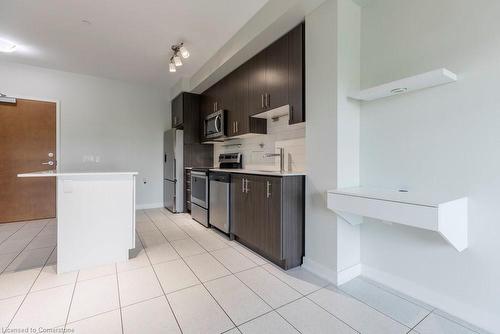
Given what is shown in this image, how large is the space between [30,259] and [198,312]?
6.86ft

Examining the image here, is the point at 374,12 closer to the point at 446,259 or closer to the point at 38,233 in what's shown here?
the point at 446,259

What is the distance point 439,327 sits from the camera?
4.66 ft

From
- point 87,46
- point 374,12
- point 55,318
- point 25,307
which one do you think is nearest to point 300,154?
point 374,12

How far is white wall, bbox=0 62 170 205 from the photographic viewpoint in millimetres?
4035

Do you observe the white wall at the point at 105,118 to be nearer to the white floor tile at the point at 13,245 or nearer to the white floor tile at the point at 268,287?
the white floor tile at the point at 13,245

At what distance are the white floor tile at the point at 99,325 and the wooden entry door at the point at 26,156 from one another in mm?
3642

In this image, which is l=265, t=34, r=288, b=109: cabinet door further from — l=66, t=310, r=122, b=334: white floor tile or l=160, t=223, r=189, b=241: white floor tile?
l=66, t=310, r=122, b=334: white floor tile

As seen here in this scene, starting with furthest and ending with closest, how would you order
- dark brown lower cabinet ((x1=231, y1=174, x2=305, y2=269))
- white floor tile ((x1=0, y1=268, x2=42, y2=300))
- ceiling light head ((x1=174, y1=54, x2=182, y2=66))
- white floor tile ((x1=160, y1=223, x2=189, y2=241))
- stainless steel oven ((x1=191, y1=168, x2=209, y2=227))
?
stainless steel oven ((x1=191, y1=168, x2=209, y2=227)) < ceiling light head ((x1=174, y1=54, x2=182, y2=66)) < white floor tile ((x1=160, y1=223, x2=189, y2=241)) < dark brown lower cabinet ((x1=231, y1=174, x2=305, y2=269)) < white floor tile ((x1=0, y1=268, x2=42, y2=300))

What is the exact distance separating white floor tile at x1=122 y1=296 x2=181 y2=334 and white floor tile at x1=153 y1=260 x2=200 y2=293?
0.19 m

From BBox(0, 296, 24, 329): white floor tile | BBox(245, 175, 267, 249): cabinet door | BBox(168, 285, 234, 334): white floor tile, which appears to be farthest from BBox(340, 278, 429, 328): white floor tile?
BBox(0, 296, 24, 329): white floor tile

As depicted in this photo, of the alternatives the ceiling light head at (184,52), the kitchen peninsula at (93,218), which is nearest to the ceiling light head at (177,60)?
the ceiling light head at (184,52)

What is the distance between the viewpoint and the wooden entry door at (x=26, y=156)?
3797 millimetres

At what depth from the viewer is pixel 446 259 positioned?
1.58 metres

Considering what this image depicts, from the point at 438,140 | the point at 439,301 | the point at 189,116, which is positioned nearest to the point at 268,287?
the point at 439,301
